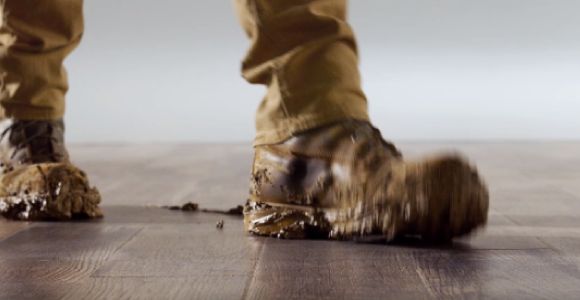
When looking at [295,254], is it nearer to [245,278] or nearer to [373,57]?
[245,278]

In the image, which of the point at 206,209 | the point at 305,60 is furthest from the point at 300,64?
the point at 206,209

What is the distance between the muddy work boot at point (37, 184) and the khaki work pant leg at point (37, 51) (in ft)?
0.12

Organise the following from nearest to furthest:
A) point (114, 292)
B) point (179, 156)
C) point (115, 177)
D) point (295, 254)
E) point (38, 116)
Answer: point (114, 292)
point (295, 254)
point (38, 116)
point (115, 177)
point (179, 156)

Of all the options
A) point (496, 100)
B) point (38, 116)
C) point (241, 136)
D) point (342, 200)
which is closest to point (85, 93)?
point (241, 136)

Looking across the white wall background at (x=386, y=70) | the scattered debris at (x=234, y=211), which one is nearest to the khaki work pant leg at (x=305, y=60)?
the scattered debris at (x=234, y=211)

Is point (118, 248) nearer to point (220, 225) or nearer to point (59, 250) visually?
point (59, 250)

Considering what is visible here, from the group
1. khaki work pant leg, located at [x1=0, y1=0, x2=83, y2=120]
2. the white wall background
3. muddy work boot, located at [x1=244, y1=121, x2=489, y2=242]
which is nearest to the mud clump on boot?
khaki work pant leg, located at [x1=0, y1=0, x2=83, y2=120]

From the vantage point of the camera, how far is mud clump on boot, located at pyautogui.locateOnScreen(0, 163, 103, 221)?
1.28 metres

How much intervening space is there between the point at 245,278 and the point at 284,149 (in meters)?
0.29

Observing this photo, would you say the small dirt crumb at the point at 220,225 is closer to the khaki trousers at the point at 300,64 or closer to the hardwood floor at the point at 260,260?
the hardwood floor at the point at 260,260

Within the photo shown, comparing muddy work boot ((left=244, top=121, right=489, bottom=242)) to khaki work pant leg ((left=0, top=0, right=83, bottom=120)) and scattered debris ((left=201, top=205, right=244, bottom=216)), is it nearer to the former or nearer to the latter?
scattered debris ((left=201, top=205, right=244, bottom=216))

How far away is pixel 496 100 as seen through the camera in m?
3.48

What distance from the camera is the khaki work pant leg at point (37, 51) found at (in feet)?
4.52

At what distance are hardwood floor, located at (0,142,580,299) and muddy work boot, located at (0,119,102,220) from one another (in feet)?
0.13
